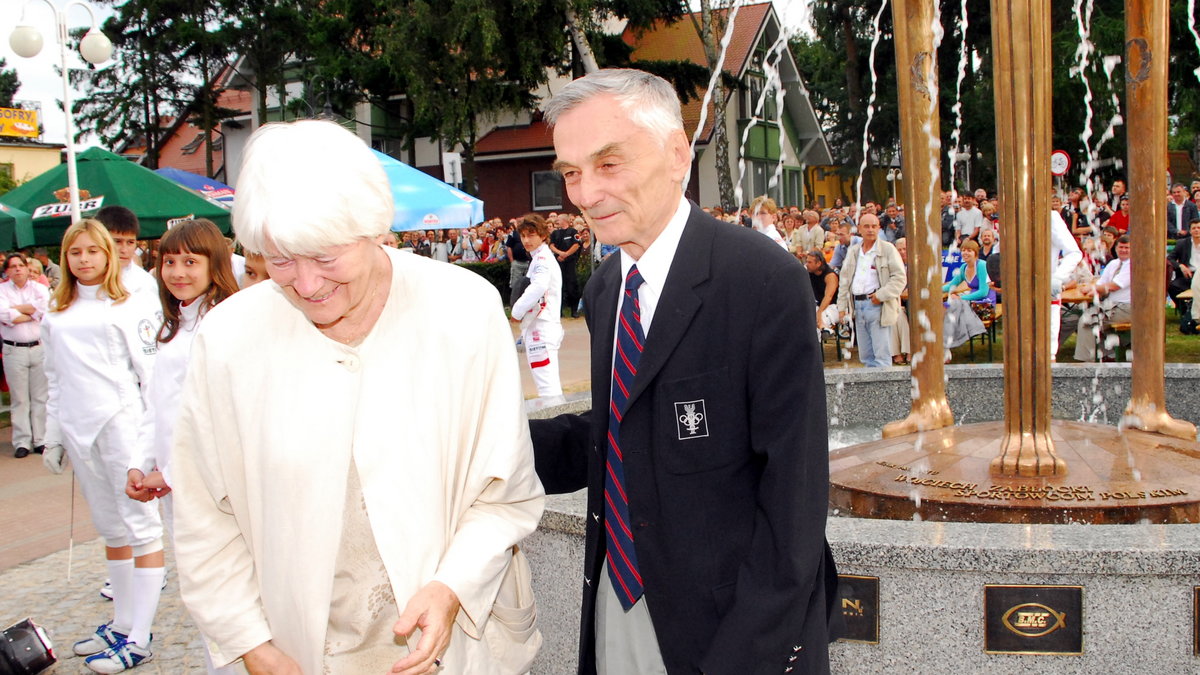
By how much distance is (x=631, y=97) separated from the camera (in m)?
2.13

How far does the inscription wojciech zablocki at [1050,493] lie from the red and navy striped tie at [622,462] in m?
2.24

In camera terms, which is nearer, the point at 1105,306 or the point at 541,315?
the point at 541,315

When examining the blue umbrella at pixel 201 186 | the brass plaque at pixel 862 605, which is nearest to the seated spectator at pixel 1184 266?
the brass plaque at pixel 862 605

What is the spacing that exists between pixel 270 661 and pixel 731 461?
1032mm

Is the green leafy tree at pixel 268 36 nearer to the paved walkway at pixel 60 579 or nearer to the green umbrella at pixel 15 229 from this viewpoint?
the green umbrella at pixel 15 229

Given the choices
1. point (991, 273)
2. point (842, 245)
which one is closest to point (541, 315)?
point (842, 245)

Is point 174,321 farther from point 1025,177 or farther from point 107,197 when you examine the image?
point 107,197

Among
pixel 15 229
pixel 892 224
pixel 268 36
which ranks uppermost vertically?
pixel 268 36

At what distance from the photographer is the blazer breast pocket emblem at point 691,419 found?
2064 millimetres

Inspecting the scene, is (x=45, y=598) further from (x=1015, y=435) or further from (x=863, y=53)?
(x=863, y=53)

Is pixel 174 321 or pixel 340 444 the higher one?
pixel 174 321

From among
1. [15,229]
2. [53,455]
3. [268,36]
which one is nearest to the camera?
[53,455]

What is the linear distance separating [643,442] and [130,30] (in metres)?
46.4

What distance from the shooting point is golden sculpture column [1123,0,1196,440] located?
184 inches
